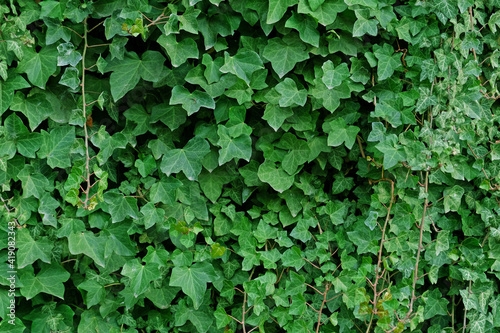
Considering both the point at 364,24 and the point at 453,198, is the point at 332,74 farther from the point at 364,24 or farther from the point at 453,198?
the point at 453,198

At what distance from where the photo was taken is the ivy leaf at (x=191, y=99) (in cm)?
171

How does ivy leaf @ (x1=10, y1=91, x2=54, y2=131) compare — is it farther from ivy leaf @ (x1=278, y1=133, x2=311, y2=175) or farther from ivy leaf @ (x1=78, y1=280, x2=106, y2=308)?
ivy leaf @ (x1=278, y1=133, x2=311, y2=175)

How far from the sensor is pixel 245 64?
172 centimetres

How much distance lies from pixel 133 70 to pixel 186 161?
1.26 feet

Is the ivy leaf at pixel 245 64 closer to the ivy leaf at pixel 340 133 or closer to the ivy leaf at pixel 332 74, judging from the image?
the ivy leaf at pixel 332 74

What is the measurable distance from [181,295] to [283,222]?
1.68 ft

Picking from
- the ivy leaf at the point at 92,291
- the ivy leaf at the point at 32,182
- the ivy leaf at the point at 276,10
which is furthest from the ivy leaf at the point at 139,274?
the ivy leaf at the point at 276,10

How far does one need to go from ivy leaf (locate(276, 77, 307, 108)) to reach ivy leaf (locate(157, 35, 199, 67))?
335mm

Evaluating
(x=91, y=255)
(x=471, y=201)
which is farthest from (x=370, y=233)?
(x=91, y=255)

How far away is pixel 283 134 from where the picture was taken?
1.86 metres

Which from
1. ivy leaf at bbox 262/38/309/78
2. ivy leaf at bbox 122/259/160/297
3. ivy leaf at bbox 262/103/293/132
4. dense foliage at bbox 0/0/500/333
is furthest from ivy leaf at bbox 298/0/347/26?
ivy leaf at bbox 122/259/160/297

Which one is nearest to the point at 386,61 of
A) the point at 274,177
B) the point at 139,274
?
the point at 274,177

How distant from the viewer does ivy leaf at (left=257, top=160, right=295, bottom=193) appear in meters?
1.84

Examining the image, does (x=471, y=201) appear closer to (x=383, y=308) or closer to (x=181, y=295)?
(x=383, y=308)
